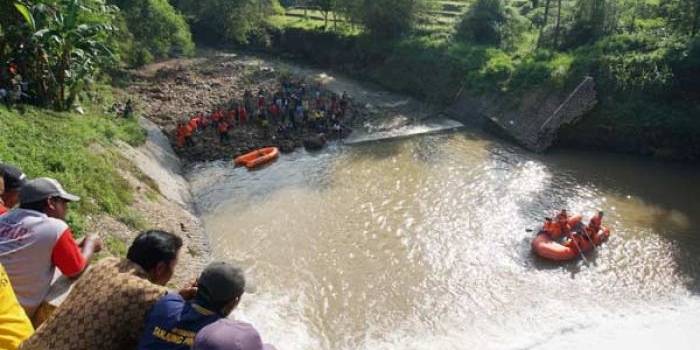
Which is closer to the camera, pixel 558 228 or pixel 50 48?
pixel 558 228

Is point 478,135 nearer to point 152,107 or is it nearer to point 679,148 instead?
point 679,148

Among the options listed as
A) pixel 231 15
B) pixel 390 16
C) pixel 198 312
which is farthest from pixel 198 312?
pixel 231 15

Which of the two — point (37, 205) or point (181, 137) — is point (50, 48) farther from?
point (37, 205)

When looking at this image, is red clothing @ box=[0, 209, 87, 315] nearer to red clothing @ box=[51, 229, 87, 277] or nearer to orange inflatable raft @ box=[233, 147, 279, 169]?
red clothing @ box=[51, 229, 87, 277]

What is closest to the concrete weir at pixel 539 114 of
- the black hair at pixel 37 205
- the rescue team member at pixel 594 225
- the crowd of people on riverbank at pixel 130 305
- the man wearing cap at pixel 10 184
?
the rescue team member at pixel 594 225

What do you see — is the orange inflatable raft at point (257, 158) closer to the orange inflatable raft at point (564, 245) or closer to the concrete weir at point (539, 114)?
the concrete weir at point (539, 114)

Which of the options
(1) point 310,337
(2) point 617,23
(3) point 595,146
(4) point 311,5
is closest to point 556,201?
(3) point 595,146

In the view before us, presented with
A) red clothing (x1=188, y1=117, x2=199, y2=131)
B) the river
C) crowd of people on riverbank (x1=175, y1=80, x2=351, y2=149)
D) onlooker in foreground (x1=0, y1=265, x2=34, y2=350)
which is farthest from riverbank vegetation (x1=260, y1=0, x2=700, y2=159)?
onlooker in foreground (x1=0, y1=265, x2=34, y2=350)

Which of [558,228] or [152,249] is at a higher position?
[152,249]
